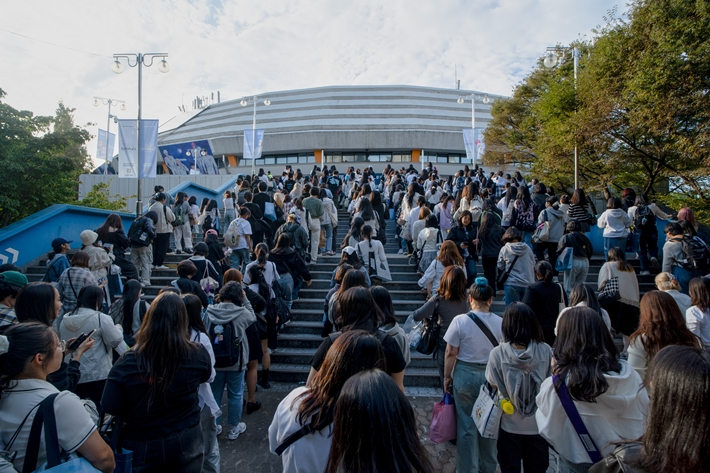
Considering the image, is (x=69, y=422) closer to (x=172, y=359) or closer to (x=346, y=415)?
(x=172, y=359)

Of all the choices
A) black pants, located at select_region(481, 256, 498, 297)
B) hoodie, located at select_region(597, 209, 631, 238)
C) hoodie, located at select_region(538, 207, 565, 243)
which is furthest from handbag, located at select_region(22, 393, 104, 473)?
hoodie, located at select_region(597, 209, 631, 238)

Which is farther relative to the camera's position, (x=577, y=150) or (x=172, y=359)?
(x=577, y=150)

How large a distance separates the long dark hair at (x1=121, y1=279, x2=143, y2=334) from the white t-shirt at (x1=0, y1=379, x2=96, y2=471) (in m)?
2.64

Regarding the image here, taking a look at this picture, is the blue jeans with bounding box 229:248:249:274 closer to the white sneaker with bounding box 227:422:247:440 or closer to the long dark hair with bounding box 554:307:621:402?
the white sneaker with bounding box 227:422:247:440

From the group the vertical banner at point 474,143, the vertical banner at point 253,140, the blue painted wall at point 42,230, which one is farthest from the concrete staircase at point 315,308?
the vertical banner at point 253,140

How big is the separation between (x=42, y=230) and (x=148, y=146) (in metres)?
4.85

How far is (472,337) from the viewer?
11.5ft

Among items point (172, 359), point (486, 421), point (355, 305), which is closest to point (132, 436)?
point (172, 359)

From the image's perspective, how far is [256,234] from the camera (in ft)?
30.4

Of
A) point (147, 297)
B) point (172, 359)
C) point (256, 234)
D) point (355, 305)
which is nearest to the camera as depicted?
point (172, 359)

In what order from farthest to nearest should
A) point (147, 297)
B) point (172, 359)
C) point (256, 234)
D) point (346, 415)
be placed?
1. point (256, 234)
2. point (147, 297)
3. point (172, 359)
4. point (346, 415)

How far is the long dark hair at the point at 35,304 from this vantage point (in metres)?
3.10

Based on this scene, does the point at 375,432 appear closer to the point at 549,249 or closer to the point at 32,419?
the point at 32,419

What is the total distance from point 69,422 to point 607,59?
1444 centimetres
